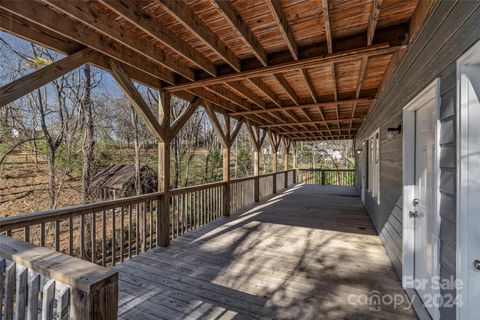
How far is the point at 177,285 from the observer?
2625mm

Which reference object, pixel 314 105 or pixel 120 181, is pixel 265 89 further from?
pixel 120 181

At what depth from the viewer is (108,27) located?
2.28m

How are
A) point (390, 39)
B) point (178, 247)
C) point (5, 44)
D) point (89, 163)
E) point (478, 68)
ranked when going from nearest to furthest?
point (478, 68), point (390, 39), point (178, 247), point (5, 44), point (89, 163)

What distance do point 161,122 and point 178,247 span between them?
2.20 metres

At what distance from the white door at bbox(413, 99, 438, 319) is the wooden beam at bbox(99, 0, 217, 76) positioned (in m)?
2.72

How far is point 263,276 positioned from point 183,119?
302cm

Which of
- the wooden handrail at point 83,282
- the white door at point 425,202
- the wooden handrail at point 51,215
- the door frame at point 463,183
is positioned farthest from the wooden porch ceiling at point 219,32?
the wooden handrail at point 83,282

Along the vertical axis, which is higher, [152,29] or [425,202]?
[152,29]

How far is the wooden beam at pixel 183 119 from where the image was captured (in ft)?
13.5

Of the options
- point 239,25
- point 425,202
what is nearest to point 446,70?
point 425,202

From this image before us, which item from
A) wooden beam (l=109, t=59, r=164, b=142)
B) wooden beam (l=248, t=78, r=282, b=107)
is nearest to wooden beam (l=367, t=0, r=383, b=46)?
wooden beam (l=248, t=78, r=282, b=107)

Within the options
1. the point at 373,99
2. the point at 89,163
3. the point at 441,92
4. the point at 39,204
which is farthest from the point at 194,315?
the point at 39,204

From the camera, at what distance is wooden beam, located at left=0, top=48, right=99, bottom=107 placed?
201 cm

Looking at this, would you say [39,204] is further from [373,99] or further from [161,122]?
[373,99]
